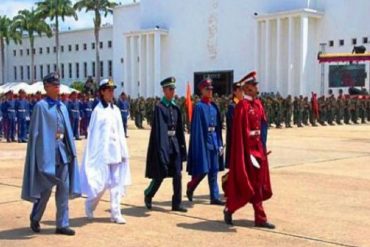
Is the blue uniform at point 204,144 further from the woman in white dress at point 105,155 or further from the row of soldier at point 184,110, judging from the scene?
the row of soldier at point 184,110

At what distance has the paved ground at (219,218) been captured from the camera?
256 inches

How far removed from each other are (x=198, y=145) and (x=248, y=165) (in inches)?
55.2

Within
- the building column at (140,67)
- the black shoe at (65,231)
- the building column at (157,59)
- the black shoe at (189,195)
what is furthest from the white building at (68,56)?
the black shoe at (65,231)

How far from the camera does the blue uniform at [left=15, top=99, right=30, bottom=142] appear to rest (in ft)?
67.5

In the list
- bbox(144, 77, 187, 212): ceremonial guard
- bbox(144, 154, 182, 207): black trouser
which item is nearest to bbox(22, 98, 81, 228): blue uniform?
bbox(144, 77, 187, 212): ceremonial guard

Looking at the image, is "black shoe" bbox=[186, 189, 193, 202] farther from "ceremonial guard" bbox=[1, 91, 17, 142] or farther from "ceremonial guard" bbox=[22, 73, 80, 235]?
"ceremonial guard" bbox=[1, 91, 17, 142]

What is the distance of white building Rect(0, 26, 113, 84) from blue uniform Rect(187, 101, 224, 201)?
67227 millimetres

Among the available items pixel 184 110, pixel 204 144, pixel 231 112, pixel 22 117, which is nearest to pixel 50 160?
pixel 204 144

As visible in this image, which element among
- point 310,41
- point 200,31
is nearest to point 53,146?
point 310,41

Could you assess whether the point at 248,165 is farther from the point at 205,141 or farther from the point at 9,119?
the point at 9,119

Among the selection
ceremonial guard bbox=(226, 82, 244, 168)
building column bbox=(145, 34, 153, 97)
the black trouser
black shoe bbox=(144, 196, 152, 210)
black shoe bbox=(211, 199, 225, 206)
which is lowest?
black shoe bbox=(211, 199, 225, 206)

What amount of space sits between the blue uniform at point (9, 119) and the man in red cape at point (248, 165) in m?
15.0

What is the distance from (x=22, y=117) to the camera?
20.5 meters

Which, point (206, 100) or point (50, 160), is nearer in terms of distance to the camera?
point (50, 160)
